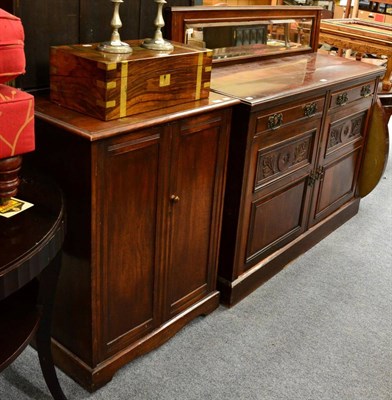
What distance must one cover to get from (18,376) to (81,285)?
1.43 feet

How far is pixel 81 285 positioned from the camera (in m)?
1.73

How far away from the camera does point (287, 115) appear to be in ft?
7.34

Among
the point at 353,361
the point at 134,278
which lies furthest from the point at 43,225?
the point at 353,361

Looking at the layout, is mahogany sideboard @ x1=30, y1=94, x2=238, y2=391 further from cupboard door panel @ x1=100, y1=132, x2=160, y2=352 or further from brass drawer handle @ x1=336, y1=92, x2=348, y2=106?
brass drawer handle @ x1=336, y1=92, x2=348, y2=106

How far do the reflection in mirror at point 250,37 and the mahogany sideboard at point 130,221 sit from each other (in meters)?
0.48

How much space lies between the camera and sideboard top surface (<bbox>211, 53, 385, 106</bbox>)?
6.91ft

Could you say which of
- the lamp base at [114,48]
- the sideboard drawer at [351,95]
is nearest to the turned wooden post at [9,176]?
the lamp base at [114,48]

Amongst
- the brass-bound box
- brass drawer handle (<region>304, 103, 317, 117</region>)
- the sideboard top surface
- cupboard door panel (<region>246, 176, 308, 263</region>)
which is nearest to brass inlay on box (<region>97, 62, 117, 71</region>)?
the brass-bound box

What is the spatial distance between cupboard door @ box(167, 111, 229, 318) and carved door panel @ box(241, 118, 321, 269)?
0.63 feet

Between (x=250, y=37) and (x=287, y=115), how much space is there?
0.53 m

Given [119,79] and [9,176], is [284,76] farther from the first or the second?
[9,176]

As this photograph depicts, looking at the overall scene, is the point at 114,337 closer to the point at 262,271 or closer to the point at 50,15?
the point at 262,271

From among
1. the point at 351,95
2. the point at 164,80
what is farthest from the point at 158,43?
the point at 351,95

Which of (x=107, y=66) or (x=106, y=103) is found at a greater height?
(x=107, y=66)
